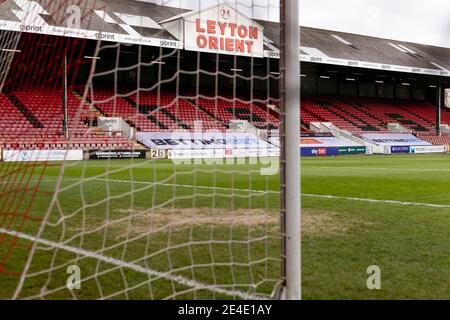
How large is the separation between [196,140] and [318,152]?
6481 mm

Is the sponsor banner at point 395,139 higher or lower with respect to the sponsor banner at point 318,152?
higher

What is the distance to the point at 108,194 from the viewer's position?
8.02m

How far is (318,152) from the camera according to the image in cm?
2655

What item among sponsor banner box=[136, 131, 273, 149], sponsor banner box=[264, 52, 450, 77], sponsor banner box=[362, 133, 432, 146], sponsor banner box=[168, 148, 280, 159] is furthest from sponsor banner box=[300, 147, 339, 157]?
sponsor banner box=[264, 52, 450, 77]

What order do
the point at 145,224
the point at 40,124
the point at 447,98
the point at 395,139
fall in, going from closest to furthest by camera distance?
the point at 145,224, the point at 40,124, the point at 395,139, the point at 447,98

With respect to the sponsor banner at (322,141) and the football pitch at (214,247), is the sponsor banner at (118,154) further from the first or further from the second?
the football pitch at (214,247)

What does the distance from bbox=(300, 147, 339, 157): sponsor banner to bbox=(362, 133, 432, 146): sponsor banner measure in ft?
13.9

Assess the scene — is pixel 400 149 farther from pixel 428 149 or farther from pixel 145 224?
pixel 145 224

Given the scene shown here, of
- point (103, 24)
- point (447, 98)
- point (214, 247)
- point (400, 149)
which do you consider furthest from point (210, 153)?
point (447, 98)

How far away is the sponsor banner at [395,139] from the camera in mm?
30506

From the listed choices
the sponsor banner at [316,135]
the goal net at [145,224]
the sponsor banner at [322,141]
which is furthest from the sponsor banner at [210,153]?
the goal net at [145,224]

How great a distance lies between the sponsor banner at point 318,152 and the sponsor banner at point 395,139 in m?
4.25

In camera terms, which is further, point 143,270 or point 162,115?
point 162,115

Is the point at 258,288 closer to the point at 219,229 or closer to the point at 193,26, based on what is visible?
the point at 219,229
